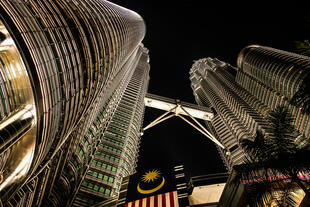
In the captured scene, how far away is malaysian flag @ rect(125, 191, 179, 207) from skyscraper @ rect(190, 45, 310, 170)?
63020 mm

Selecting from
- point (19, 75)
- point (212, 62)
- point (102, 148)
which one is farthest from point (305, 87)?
point (212, 62)

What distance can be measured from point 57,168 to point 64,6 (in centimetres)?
Result: 2613

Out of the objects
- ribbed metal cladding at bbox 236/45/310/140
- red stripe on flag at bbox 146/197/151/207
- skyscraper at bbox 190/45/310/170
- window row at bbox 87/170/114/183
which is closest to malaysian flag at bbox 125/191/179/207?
red stripe on flag at bbox 146/197/151/207

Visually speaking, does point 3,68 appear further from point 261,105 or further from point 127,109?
point 261,105

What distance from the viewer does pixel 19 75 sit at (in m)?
18.3

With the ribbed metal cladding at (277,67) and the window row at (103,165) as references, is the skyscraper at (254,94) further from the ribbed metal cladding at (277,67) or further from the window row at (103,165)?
Result: the window row at (103,165)

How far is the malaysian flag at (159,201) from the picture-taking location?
10.2m

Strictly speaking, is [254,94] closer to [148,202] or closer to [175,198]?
[175,198]

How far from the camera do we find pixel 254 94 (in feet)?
379

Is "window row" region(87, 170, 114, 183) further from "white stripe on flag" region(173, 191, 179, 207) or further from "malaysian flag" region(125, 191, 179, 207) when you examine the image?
"white stripe on flag" region(173, 191, 179, 207)

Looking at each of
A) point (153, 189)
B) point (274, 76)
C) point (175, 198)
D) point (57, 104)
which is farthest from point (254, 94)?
point (175, 198)

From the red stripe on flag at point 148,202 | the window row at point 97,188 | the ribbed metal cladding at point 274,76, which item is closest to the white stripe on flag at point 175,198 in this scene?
the red stripe on flag at point 148,202

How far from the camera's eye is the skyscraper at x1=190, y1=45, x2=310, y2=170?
81.4 metres

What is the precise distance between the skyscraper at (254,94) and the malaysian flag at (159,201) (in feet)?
207
